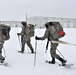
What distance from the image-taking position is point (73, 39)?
59.9 ft

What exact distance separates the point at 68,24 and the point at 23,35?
18.9m

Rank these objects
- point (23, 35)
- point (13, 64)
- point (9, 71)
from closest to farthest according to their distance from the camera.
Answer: point (9, 71) → point (13, 64) → point (23, 35)

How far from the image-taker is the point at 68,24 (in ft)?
96.5

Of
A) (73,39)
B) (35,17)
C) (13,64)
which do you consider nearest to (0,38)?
(13,64)

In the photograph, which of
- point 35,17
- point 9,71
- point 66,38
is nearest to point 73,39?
point 66,38

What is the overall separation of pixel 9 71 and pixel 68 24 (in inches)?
921

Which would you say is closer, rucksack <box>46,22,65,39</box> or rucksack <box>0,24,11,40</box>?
rucksack <box>0,24,11,40</box>

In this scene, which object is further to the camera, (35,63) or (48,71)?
(35,63)

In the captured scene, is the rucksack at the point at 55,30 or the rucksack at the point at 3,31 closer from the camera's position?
the rucksack at the point at 3,31

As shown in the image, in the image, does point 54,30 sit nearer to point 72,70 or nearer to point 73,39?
point 72,70

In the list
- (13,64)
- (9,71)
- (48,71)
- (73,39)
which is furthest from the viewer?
(73,39)

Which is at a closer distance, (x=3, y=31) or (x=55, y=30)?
(x=3, y=31)

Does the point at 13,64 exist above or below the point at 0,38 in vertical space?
below

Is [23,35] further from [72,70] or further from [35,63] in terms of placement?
[72,70]
